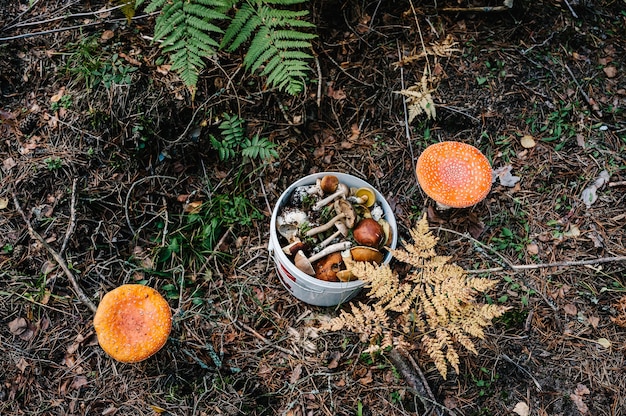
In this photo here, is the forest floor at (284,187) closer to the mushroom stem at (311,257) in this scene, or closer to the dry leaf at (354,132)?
the dry leaf at (354,132)

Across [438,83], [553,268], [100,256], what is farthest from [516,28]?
[100,256]

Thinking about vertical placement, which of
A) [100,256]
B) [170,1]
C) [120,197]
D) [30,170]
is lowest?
[100,256]

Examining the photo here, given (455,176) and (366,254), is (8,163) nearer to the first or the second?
(366,254)

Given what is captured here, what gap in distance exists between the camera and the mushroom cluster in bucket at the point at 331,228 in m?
3.22

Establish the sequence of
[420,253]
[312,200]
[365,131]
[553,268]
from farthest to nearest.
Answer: [365,131], [553,268], [312,200], [420,253]

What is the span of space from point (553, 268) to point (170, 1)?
11.0 feet

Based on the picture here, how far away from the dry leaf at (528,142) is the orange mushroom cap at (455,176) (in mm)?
752

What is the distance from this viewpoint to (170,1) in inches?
122

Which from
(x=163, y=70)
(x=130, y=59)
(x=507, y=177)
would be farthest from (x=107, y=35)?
(x=507, y=177)

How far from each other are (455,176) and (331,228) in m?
0.94

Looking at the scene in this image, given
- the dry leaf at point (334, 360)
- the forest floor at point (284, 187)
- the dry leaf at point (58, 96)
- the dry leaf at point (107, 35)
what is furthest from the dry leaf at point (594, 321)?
the dry leaf at point (58, 96)

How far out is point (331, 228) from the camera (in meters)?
3.44

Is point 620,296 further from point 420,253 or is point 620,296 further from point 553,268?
point 420,253

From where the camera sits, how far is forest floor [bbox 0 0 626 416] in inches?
131
